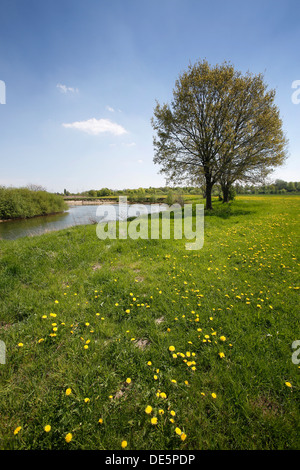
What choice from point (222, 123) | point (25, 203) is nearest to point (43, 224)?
point (25, 203)

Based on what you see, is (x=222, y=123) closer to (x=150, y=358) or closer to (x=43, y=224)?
(x=150, y=358)

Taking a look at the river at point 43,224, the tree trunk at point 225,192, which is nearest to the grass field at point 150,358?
the river at point 43,224

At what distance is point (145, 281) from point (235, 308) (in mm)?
2541

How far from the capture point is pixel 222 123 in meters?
15.2

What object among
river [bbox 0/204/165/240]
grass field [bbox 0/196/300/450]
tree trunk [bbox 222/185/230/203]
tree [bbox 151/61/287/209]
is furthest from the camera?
tree trunk [bbox 222/185/230/203]

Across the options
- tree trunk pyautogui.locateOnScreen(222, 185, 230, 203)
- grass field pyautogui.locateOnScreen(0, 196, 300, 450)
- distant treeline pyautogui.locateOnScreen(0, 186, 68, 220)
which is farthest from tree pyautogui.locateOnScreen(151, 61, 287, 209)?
distant treeline pyautogui.locateOnScreen(0, 186, 68, 220)

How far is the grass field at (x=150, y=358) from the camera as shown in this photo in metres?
2.00

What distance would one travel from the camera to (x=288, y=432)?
1961 mm

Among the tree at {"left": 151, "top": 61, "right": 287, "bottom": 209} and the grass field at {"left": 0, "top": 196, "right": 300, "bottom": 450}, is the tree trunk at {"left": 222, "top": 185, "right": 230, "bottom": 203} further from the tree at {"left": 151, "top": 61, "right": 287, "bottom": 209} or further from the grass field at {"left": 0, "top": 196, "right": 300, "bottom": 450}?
the grass field at {"left": 0, "top": 196, "right": 300, "bottom": 450}

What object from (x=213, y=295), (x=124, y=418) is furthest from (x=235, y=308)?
(x=124, y=418)

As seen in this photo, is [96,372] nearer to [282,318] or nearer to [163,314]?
[163,314]

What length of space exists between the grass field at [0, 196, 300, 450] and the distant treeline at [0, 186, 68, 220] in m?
32.7

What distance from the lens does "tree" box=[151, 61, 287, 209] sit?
14.5 metres

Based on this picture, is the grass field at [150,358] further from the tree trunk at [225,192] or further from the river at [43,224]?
the tree trunk at [225,192]
